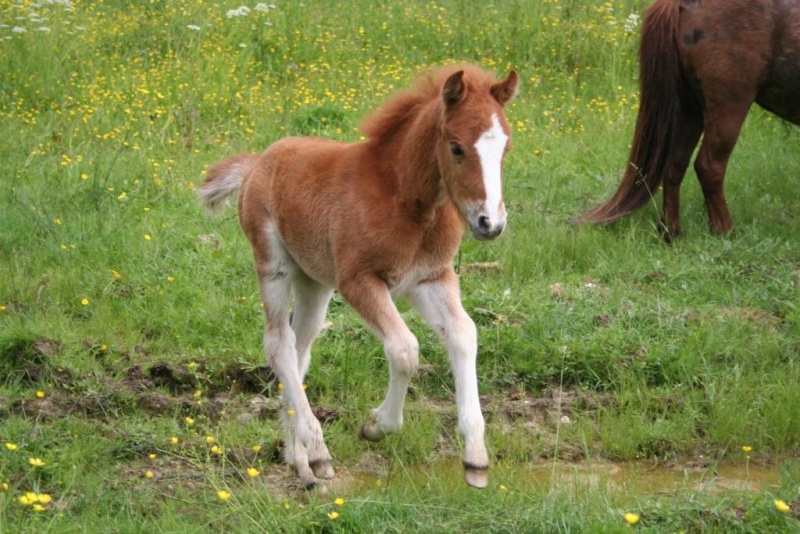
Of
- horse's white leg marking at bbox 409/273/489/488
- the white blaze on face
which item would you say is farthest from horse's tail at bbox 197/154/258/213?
the white blaze on face

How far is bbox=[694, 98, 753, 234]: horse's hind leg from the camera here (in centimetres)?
778

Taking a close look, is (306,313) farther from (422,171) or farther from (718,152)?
(718,152)

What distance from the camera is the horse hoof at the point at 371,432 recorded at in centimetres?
504

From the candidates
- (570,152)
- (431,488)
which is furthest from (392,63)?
(431,488)

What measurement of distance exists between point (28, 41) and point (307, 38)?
2743 millimetres

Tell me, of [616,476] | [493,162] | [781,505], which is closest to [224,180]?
[493,162]

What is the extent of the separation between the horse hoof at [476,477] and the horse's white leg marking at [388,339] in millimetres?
504

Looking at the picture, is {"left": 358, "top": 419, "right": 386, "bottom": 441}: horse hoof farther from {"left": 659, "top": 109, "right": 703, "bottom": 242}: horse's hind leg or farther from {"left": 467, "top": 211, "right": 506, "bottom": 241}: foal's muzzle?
{"left": 659, "top": 109, "right": 703, "bottom": 242}: horse's hind leg

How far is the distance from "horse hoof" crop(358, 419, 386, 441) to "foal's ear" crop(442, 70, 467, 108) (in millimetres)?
1420

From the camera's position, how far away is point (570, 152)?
955 cm

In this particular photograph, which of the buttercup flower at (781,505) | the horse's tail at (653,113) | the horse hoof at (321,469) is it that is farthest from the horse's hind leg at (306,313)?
the horse's tail at (653,113)

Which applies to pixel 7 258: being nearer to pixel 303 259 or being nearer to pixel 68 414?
pixel 68 414

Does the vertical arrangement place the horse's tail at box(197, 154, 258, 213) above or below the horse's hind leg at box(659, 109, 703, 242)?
above

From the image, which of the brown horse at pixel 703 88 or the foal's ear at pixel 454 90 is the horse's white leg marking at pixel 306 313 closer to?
the foal's ear at pixel 454 90
